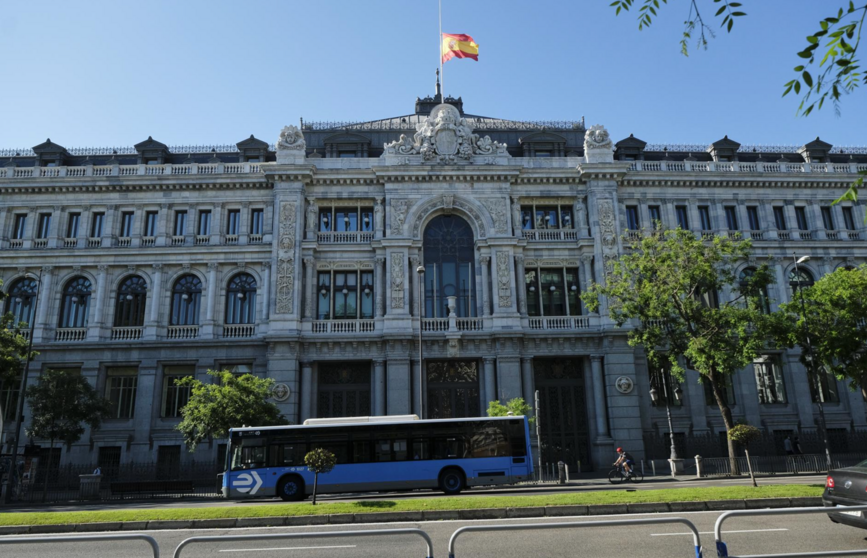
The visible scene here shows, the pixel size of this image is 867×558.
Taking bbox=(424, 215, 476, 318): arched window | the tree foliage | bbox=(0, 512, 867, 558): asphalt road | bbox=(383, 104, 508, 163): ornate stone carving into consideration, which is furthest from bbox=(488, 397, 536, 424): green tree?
bbox=(383, 104, 508, 163): ornate stone carving

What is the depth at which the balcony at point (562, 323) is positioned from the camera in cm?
3575

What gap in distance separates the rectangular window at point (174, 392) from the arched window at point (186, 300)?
2936 mm

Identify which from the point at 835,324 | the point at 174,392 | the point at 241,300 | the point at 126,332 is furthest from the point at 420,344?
the point at 835,324

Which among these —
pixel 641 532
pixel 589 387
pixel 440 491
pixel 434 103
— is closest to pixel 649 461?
pixel 589 387

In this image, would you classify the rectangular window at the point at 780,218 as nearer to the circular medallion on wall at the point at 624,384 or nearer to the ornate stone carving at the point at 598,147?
the ornate stone carving at the point at 598,147

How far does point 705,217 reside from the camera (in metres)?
39.4

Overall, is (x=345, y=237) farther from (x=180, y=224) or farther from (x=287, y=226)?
(x=180, y=224)

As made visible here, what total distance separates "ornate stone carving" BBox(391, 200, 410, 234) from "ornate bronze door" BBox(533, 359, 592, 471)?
11.9 meters

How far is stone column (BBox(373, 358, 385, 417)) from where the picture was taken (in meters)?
33.8

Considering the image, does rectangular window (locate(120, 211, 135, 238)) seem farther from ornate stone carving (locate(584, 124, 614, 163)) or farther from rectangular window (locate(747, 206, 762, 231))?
rectangular window (locate(747, 206, 762, 231))

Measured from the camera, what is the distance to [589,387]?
35.2 meters

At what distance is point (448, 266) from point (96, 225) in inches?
909

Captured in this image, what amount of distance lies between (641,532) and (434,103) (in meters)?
40.3

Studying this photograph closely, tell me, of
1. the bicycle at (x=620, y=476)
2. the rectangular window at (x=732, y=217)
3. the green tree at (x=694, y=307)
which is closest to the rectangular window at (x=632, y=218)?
the rectangular window at (x=732, y=217)
